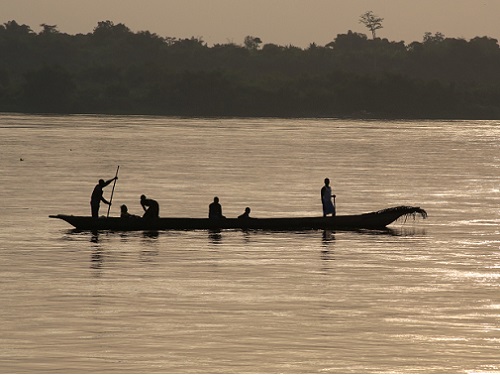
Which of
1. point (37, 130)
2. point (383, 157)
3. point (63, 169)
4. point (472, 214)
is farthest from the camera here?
point (37, 130)

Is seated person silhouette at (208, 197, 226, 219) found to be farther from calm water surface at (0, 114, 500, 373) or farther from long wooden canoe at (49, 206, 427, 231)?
calm water surface at (0, 114, 500, 373)

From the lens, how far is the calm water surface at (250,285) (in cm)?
2433

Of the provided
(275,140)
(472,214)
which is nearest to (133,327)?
(472,214)

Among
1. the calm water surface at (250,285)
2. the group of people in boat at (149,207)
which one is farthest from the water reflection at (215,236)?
the group of people in boat at (149,207)

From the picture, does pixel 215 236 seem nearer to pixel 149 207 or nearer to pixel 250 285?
pixel 149 207

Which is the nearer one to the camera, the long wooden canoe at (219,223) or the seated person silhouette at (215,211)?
the long wooden canoe at (219,223)

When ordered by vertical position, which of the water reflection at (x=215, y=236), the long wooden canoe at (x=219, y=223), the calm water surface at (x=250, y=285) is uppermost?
the long wooden canoe at (x=219, y=223)

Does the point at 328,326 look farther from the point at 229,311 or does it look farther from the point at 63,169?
the point at 63,169

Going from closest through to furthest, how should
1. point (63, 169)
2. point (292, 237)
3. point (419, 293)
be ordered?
point (419, 293) < point (292, 237) < point (63, 169)

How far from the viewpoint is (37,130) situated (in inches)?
5610

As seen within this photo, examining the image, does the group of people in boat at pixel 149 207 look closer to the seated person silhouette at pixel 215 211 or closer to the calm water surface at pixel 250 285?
the seated person silhouette at pixel 215 211

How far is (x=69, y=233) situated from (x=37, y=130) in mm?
100625

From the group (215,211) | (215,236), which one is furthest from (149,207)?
(215,236)

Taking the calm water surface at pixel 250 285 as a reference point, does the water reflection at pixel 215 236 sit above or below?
above
